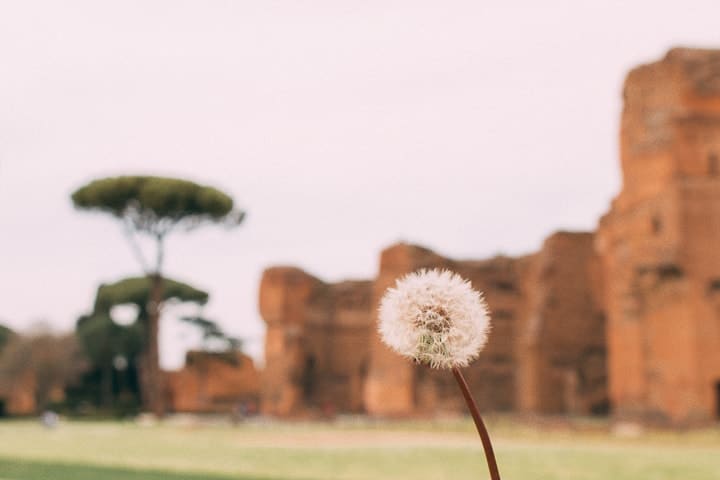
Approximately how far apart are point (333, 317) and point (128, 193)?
1949 cm

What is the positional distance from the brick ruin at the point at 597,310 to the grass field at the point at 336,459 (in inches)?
279

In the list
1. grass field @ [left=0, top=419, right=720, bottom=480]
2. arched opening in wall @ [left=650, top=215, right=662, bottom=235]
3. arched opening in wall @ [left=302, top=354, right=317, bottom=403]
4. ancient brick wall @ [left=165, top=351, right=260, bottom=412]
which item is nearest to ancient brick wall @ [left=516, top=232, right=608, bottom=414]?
arched opening in wall @ [left=650, top=215, right=662, bottom=235]

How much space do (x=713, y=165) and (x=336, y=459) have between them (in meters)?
19.0

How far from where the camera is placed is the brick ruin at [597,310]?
95.2 ft

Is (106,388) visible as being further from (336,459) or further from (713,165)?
(336,459)

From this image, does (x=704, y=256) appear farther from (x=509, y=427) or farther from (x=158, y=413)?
(x=158, y=413)

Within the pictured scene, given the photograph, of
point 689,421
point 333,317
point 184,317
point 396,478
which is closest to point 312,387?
point 333,317

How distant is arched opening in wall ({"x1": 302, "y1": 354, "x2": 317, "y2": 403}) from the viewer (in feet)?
166

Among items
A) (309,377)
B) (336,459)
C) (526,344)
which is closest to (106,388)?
(309,377)

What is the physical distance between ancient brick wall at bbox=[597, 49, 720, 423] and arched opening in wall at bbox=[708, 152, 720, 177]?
0.03m

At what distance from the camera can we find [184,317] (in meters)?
43.2

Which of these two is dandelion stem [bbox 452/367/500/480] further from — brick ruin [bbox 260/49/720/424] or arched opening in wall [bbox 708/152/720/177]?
arched opening in wall [bbox 708/152/720/177]

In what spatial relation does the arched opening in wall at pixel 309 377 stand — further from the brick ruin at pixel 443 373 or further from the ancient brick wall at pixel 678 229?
the ancient brick wall at pixel 678 229

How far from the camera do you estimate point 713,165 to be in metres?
29.2
